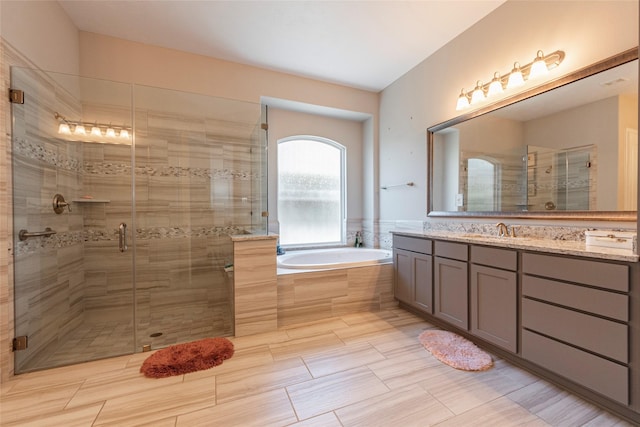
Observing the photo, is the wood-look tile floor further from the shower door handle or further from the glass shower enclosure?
the shower door handle

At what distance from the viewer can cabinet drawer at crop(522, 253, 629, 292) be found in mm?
1243

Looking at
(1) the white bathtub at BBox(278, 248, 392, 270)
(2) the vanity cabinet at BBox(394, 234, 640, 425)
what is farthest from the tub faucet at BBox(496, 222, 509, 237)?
(1) the white bathtub at BBox(278, 248, 392, 270)

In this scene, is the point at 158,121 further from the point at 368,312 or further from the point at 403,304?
the point at 403,304

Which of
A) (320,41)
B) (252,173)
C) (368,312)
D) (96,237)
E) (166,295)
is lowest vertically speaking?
(368,312)

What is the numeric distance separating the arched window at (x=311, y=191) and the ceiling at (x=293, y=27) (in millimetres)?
1112

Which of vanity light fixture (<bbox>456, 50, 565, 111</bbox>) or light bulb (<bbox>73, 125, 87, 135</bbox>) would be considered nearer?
vanity light fixture (<bbox>456, 50, 565, 111</bbox>)

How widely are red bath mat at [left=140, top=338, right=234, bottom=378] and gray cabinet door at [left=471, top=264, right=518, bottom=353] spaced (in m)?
1.88

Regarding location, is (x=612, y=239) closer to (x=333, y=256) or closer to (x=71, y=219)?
(x=333, y=256)

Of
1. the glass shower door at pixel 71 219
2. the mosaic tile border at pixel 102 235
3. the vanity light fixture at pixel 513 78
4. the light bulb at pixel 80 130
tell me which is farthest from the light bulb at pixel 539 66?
the light bulb at pixel 80 130

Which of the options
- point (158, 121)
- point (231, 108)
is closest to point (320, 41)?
point (231, 108)

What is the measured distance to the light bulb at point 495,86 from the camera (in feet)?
7.11

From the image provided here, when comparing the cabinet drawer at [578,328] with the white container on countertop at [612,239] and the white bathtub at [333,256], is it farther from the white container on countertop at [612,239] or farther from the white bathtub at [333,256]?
the white bathtub at [333,256]

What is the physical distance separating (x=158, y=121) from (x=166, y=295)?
5.52ft

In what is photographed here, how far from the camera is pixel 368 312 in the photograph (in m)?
2.71
